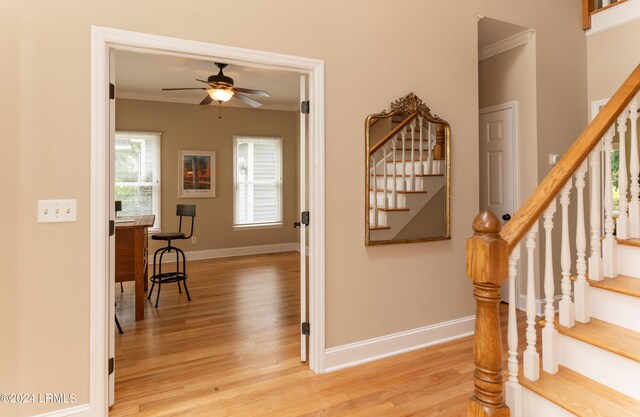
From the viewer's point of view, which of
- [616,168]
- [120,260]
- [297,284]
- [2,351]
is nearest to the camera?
[2,351]

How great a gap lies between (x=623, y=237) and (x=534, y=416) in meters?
1.29

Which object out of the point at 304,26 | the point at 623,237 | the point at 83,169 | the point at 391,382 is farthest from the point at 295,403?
the point at 304,26

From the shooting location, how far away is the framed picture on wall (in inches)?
253

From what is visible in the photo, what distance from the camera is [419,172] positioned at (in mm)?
3008

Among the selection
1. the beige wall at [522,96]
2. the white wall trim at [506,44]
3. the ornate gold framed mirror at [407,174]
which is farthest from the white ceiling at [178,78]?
the beige wall at [522,96]

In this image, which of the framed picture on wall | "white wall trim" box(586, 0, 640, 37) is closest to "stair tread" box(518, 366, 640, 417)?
"white wall trim" box(586, 0, 640, 37)

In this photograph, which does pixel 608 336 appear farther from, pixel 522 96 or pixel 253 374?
pixel 522 96

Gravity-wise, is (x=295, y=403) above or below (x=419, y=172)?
below

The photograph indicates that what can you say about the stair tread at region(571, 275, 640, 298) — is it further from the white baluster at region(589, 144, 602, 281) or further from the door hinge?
the door hinge

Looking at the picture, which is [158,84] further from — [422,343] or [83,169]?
[422,343]

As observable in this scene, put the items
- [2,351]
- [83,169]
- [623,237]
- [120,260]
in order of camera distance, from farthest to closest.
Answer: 1. [120,260]
2. [623,237]
3. [83,169]
4. [2,351]

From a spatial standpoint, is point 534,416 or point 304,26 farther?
point 304,26

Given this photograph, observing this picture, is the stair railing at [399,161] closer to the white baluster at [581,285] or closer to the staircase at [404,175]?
the staircase at [404,175]

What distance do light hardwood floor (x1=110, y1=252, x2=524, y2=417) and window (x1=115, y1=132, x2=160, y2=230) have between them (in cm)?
262
